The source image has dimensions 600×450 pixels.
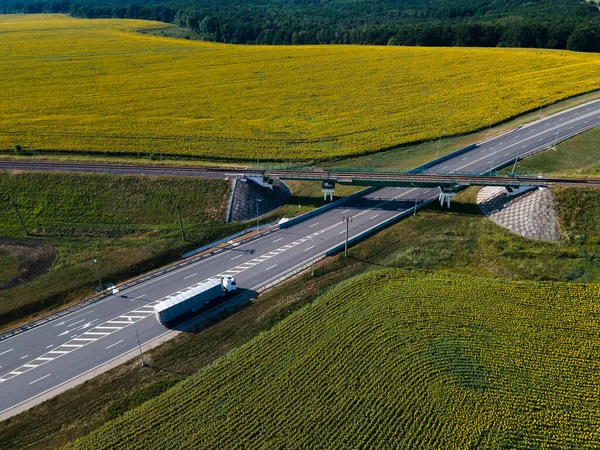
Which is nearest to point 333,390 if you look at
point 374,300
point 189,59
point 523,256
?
point 374,300

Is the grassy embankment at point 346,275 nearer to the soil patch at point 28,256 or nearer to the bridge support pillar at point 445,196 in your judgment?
the bridge support pillar at point 445,196

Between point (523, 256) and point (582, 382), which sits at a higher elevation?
point (523, 256)

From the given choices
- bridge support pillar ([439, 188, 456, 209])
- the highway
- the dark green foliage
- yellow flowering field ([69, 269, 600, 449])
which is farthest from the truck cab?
bridge support pillar ([439, 188, 456, 209])

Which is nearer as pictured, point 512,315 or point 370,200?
point 512,315

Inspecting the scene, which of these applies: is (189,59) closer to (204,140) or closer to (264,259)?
(204,140)

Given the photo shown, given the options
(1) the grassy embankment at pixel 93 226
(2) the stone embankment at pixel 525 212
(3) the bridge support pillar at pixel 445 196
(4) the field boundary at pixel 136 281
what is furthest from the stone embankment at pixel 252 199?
(2) the stone embankment at pixel 525 212

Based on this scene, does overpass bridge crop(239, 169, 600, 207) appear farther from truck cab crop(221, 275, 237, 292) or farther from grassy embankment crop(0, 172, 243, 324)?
truck cab crop(221, 275, 237, 292)
